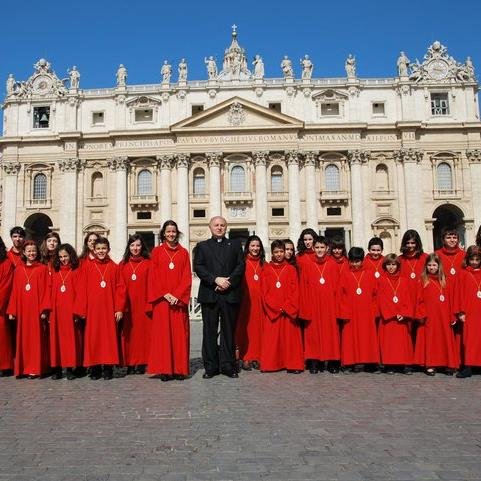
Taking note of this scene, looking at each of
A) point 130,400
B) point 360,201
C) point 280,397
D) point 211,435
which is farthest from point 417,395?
point 360,201

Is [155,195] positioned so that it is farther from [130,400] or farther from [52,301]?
[130,400]

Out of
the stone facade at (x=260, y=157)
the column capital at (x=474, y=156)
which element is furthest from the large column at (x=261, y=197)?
the column capital at (x=474, y=156)

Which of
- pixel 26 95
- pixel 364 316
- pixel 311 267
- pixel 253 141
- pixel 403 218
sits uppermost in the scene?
pixel 26 95

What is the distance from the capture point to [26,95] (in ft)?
133

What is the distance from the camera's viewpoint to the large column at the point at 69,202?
38062 millimetres

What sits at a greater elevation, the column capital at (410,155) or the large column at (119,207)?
the column capital at (410,155)

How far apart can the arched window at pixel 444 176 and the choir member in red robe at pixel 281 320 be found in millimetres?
32791

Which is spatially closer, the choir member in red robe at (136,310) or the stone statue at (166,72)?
the choir member in red robe at (136,310)

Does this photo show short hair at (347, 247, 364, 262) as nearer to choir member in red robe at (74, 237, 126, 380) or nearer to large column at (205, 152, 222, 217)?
choir member in red robe at (74, 237, 126, 380)

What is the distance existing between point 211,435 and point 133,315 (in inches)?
179

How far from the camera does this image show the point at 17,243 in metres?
9.34

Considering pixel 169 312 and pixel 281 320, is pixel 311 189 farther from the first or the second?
pixel 169 312

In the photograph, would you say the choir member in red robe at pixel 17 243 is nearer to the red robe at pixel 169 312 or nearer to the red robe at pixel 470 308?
the red robe at pixel 169 312

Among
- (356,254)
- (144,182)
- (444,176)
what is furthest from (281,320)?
(444,176)
